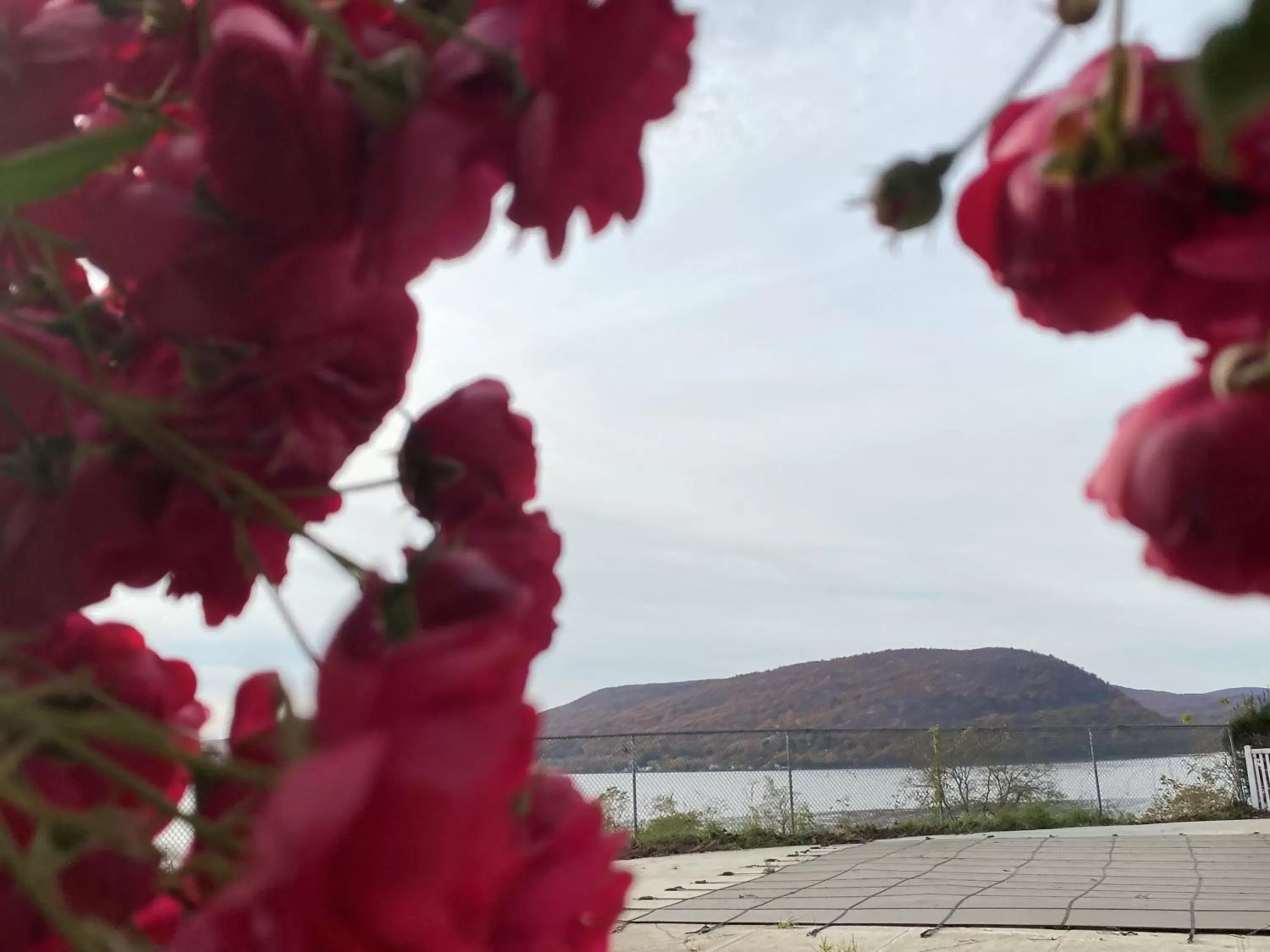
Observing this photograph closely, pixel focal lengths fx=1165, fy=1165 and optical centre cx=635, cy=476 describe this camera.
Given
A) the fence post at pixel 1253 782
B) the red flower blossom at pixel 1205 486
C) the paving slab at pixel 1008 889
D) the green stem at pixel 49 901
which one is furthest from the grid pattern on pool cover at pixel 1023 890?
the green stem at pixel 49 901

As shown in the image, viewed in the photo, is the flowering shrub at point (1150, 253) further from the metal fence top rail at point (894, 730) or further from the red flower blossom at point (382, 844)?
the metal fence top rail at point (894, 730)

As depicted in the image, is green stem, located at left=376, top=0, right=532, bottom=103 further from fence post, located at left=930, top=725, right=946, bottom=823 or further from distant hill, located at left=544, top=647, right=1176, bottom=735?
distant hill, located at left=544, top=647, right=1176, bottom=735

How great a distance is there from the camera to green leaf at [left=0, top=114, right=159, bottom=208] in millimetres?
179

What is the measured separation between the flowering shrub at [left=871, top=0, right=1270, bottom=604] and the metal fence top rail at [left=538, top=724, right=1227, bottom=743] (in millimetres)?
6082

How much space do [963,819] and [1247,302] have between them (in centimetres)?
722

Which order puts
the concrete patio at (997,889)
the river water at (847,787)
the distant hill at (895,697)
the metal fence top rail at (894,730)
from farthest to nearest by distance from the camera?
the distant hill at (895,697), the metal fence top rail at (894,730), the river water at (847,787), the concrete patio at (997,889)

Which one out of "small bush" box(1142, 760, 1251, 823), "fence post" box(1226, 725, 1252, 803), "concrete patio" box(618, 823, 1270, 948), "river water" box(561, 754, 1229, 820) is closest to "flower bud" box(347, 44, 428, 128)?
"concrete patio" box(618, 823, 1270, 948)

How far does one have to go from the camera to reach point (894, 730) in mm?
7422

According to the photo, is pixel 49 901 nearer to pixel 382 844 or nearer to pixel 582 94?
pixel 382 844

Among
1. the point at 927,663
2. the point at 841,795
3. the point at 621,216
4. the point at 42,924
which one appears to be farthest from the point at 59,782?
the point at 927,663

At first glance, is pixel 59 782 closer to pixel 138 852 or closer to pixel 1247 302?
pixel 138 852

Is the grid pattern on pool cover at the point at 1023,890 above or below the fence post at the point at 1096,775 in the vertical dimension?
below

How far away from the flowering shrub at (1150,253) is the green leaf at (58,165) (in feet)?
0.42

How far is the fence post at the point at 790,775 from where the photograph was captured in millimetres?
6328
